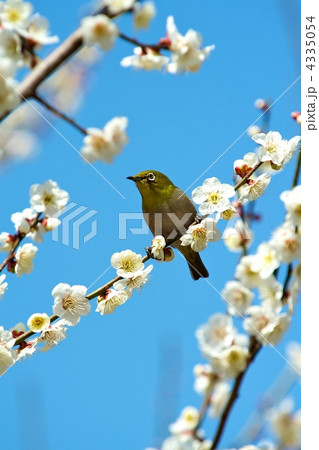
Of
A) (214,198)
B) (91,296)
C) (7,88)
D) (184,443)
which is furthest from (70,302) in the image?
(184,443)

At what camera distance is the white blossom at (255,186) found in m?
2.41

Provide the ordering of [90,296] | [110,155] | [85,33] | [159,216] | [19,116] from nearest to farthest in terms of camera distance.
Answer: [85,33]
[110,155]
[90,296]
[19,116]
[159,216]

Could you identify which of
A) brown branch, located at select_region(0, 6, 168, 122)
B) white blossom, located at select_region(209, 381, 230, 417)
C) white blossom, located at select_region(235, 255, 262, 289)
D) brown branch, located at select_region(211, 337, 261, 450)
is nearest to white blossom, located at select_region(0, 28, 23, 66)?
brown branch, located at select_region(0, 6, 168, 122)

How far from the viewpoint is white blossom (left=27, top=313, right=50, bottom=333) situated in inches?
91.0

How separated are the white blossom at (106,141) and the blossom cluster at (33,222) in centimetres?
30

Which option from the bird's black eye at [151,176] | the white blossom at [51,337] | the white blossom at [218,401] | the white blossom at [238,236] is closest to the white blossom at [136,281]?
the white blossom at [51,337]

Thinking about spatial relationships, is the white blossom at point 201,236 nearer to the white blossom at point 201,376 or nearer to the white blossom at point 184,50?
the white blossom at point 184,50

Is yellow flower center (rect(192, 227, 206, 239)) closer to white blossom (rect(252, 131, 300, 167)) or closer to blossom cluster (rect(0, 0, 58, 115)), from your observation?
white blossom (rect(252, 131, 300, 167))

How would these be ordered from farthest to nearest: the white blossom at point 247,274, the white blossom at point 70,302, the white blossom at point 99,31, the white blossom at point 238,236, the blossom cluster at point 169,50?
the white blossom at point 238,236
the white blossom at point 247,274
the white blossom at point 70,302
the blossom cluster at point 169,50
the white blossom at point 99,31

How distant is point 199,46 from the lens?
221 centimetres
